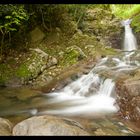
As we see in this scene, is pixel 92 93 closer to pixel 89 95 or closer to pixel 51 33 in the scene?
pixel 89 95

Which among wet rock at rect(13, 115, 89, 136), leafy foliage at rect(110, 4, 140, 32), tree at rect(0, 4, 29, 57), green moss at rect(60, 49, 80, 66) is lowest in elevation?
wet rock at rect(13, 115, 89, 136)

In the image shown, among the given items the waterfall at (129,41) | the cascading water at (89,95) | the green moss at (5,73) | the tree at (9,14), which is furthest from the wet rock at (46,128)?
the waterfall at (129,41)

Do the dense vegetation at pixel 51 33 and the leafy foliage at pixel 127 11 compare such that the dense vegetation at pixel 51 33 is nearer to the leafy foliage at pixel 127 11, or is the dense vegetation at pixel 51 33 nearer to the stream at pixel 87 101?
the stream at pixel 87 101

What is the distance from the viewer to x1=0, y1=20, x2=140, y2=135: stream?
746 cm

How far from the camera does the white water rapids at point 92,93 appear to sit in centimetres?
888

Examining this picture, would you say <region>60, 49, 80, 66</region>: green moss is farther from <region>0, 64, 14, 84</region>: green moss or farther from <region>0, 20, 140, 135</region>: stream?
<region>0, 64, 14, 84</region>: green moss

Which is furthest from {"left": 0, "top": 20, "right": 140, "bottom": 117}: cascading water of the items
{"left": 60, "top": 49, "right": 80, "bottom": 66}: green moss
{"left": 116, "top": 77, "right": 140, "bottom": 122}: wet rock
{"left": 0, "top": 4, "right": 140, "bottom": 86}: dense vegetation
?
{"left": 0, "top": 4, "right": 140, "bottom": 86}: dense vegetation

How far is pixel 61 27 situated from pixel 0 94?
6.73m

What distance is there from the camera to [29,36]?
14938mm

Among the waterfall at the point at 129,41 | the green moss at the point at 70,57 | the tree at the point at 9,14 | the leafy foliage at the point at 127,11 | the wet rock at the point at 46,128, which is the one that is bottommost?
the wet rock at the point at 46,128

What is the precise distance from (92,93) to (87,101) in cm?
67

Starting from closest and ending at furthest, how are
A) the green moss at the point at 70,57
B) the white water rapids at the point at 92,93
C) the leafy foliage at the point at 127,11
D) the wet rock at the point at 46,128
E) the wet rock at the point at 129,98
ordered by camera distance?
1. the wet rock at the point at 46,128
2. the wet rock at the point at 129,98
3. the white water rapids at the point at 92,93
4. the green moss at the point at 70,57
5. the leafy foliage at the point at 127,11

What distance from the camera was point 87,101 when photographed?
9.70m
